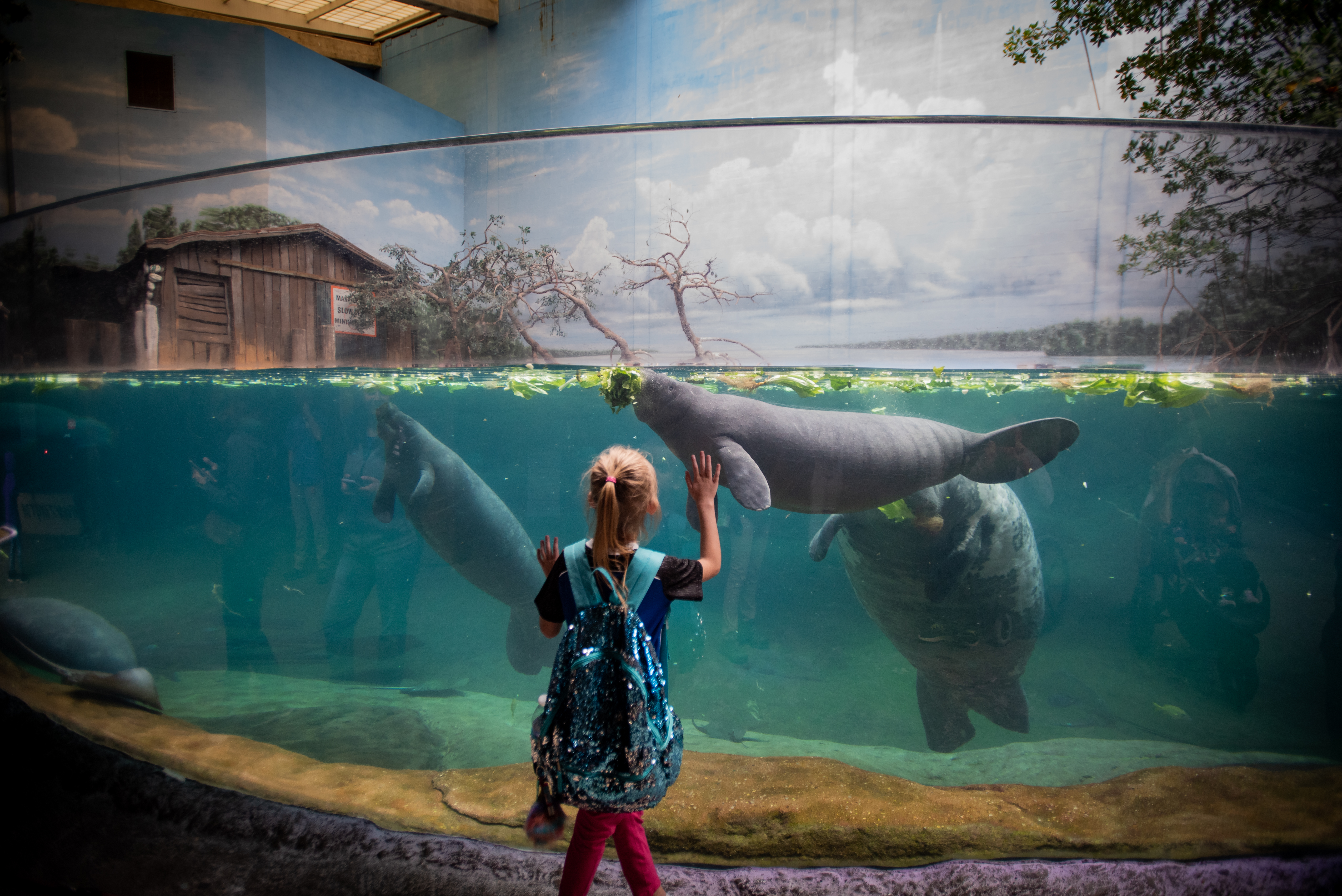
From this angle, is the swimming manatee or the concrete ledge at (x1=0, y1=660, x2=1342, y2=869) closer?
the concrete ledge at (x1=0, y1=660, x2=1342, y2=869)

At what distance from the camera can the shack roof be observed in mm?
2951

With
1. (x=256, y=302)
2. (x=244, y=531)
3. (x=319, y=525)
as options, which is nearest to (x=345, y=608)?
(x=319, y=525)

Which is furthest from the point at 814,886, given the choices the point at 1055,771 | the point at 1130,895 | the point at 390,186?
the point at 390,186

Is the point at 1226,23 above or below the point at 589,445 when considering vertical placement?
above

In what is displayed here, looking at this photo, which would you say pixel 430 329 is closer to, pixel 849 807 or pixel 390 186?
pixel 390 186

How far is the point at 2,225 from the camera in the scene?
11.5 feet

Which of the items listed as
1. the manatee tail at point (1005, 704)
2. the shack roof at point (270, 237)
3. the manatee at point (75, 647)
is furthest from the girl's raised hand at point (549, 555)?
the manatee tail at point (1005, 704)

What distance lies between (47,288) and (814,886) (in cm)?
561

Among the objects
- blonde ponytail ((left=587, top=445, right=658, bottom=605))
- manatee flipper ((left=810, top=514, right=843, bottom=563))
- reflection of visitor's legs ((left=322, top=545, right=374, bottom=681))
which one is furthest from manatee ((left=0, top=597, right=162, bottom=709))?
manatee flipper ((left=810, top=514, right=843, bottom=563))

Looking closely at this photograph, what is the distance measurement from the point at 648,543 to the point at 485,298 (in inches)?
76.4

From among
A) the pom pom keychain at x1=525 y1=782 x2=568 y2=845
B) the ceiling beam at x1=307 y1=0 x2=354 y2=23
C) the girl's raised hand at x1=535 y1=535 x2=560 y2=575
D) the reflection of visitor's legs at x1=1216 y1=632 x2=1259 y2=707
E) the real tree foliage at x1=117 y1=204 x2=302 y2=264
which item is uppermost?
the ceiling beam at x1=307 y1=0 x2=354 y2=23

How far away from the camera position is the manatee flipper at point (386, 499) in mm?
3883

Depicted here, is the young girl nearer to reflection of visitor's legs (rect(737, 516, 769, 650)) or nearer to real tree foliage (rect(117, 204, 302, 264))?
reflection of visitor's legs (rect(737, 516, 769, 650))

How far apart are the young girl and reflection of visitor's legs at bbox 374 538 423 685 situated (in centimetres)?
267
